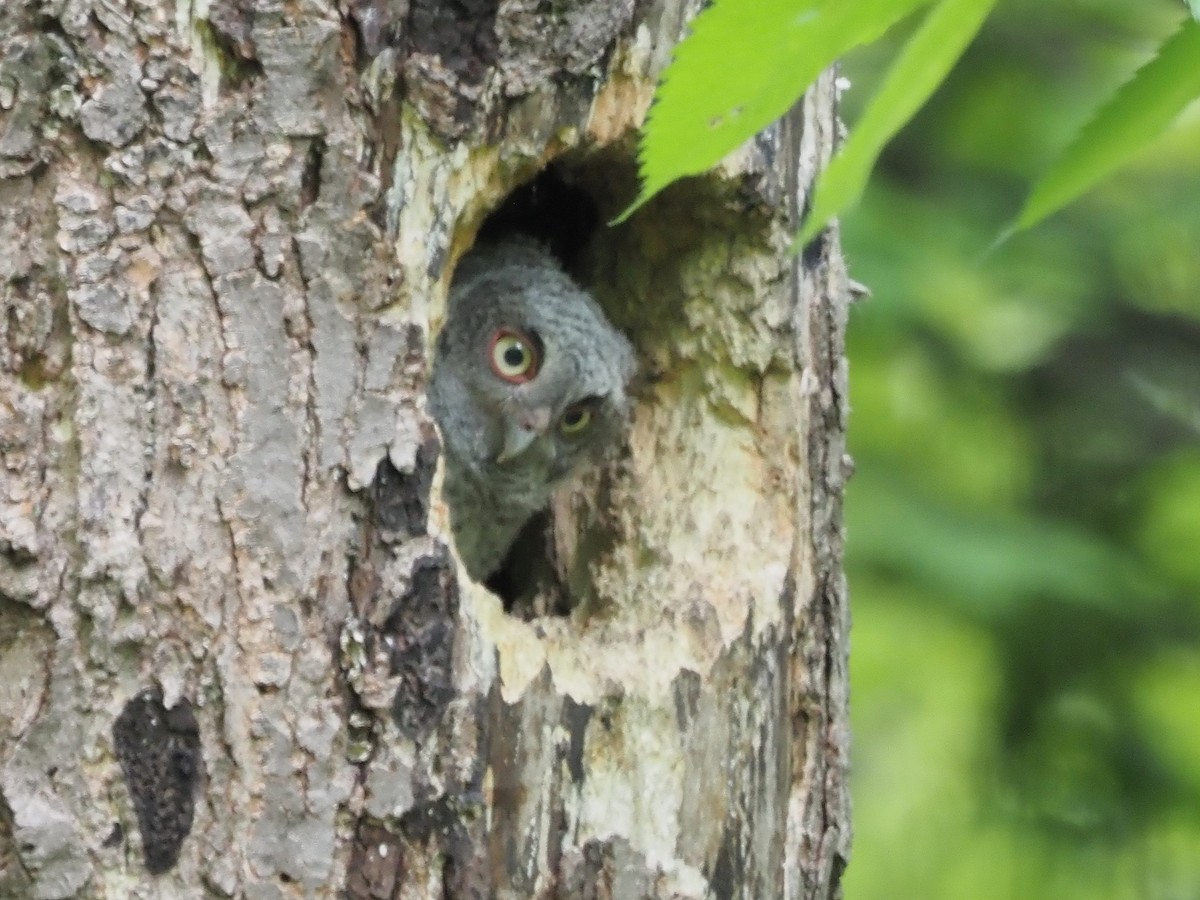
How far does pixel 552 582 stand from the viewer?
10.7 feet

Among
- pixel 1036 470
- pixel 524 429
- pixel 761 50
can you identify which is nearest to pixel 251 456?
pixel 761 50

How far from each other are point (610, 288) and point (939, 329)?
1.16 meters

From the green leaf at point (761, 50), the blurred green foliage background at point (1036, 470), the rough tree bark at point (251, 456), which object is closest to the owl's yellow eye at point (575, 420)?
the blurred green foliage background at point (1036, 470)

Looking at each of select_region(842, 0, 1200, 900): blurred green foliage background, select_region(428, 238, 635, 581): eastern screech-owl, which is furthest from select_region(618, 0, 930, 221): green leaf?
select_region(842, 0, 1200, 900): blurred green foliage background

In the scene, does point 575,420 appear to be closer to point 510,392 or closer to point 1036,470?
point 510,392

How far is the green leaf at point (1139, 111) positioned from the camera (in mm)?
689

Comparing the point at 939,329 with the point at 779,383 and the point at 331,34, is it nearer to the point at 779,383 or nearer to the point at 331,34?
the point at 779,383

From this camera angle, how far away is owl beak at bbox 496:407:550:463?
342 centimetres

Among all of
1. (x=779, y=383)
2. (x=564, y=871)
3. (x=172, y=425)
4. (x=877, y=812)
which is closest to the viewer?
(x=172, y=425)

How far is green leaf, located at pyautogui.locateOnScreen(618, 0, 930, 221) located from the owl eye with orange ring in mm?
2741

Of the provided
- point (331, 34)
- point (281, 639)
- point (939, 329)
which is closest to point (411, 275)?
point (331, 34)

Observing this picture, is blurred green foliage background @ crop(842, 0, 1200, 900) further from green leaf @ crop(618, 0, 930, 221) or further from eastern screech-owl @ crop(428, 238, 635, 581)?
green leaf @ crop(618, 0, 930, 221)

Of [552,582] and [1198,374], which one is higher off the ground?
[1198,374]

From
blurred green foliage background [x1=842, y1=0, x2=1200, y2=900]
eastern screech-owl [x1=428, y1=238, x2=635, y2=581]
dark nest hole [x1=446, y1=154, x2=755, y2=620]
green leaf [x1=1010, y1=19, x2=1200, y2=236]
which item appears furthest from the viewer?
blurred green foliage background [x1=842, y1=0, x2=1200, y2=900]
